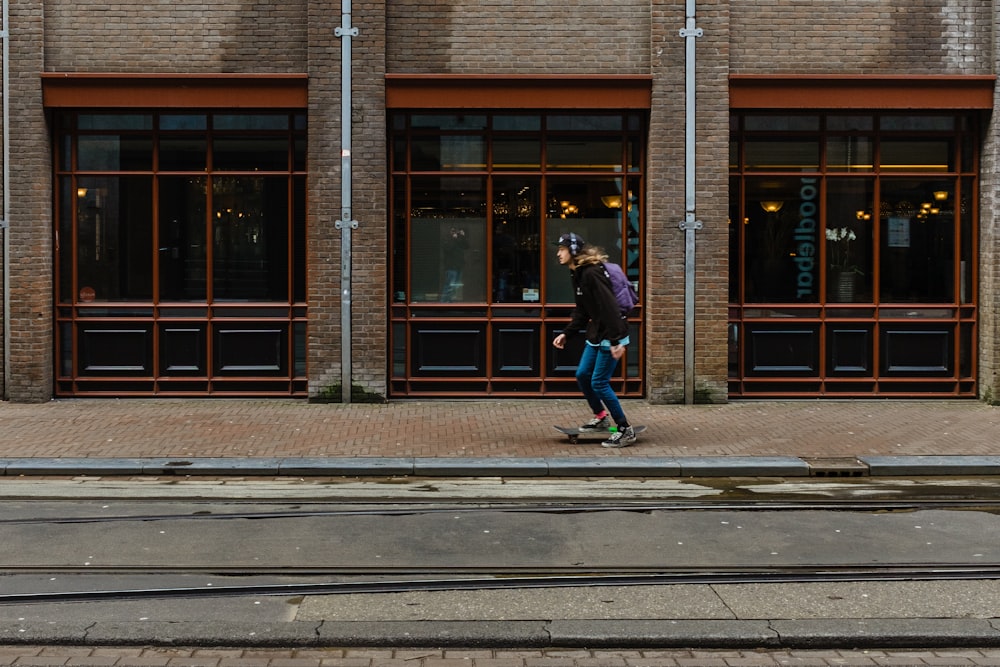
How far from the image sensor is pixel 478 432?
1187 cm

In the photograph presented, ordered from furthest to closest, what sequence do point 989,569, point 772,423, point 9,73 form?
point 9,73 → point 772,423 → point 989,569

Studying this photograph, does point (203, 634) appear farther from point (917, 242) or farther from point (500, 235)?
point (917, 242)

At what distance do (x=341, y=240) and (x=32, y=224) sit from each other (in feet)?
12.0

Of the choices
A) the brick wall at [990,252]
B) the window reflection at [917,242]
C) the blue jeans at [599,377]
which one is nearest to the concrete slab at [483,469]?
the blue jeans at [599,377]

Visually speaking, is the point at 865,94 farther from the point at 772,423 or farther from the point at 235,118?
the point at 235,118

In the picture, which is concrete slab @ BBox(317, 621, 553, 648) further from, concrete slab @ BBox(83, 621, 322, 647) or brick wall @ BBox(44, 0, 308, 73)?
brick wall @ BBox(44, 0, 308, 73)

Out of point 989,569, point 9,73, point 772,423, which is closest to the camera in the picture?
point 989,569

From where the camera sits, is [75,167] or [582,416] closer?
[582,416]

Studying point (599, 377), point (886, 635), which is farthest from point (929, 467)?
point (886, 635)

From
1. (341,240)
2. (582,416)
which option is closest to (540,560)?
(582,416)

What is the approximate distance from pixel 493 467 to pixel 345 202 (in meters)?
4.96

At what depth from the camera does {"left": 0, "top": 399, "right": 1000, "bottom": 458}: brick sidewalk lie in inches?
427

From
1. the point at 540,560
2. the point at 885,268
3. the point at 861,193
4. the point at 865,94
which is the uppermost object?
the point at 865,94

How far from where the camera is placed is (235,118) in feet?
46.3
